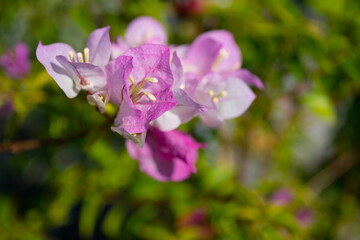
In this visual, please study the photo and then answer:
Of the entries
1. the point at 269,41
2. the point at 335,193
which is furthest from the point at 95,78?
the point at 335,193

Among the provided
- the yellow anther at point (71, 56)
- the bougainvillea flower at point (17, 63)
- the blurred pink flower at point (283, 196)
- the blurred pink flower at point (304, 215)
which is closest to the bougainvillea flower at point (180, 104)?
the yellow anther at point (71, 56)

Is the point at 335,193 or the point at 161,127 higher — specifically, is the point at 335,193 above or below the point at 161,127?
below

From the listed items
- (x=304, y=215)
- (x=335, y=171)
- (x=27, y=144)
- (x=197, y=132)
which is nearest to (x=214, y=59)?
(x=27, y=144)

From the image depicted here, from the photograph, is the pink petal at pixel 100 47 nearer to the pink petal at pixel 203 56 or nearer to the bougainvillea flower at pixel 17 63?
the pink petal at pixel 203 56

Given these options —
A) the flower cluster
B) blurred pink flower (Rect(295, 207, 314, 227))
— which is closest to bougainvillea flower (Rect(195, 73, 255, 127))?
the flower cluster

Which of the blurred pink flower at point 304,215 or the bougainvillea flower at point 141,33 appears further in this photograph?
the blurred pink flower at point 304,215

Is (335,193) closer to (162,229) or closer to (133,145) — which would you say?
(162,229)
